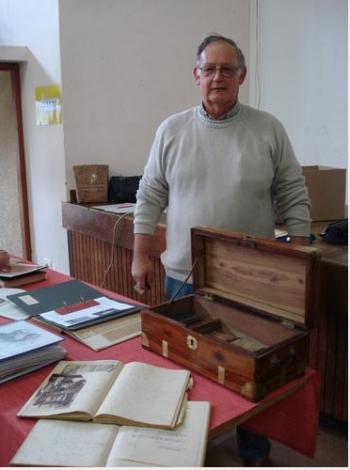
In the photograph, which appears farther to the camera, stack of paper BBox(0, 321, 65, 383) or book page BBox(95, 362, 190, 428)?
stack of paper BBox(0, 321, 65, 383)

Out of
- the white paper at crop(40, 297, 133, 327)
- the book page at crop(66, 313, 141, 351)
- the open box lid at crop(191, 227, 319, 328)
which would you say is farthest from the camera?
the white paper at crop(40, 297, 133, 327)

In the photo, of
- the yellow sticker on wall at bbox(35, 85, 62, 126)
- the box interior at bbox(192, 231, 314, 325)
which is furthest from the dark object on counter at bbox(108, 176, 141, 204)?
the box interior at bbox(192, 231, 314, 325)

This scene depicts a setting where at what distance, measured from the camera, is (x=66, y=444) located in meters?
1.03

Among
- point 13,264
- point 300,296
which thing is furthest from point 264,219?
point 13,264

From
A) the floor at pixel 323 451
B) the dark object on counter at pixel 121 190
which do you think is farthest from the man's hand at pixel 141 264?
the dark object on counter at pixel 121 190

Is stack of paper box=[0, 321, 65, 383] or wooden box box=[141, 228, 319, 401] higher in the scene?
wooden box box=[141, 228, 319, 401]

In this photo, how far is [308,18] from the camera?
142 inches

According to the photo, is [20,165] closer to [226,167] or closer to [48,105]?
[48,105]

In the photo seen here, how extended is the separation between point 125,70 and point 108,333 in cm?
248

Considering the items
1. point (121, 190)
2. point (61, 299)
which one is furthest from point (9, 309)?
point (121, 190)

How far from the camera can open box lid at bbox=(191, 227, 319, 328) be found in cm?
131

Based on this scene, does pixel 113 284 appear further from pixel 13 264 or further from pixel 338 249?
pixel 338 249

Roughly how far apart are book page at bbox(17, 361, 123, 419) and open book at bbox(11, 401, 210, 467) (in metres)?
0.03

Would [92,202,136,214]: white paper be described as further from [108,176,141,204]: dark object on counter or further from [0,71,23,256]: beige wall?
[0,71,23,256]: beige wall
